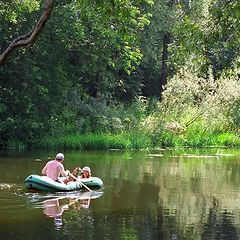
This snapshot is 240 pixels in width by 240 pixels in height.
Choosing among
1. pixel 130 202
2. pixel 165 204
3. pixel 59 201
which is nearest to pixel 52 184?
pixel 59 201

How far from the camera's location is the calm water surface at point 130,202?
11.4 metres

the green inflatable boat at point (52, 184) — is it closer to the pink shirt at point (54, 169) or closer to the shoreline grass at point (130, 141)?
the pink shirt at point (54, 169)

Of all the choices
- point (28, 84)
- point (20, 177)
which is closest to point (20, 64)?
point (28, 84)

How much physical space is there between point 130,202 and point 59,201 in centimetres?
185

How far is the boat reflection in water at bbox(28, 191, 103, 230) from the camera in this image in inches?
532

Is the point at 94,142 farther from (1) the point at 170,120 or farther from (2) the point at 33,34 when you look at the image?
(2) the point at 33,34

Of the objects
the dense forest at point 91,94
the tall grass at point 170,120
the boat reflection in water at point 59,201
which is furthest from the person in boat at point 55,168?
the tall grass at point 170,120

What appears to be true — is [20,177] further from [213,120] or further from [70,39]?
[213,120]

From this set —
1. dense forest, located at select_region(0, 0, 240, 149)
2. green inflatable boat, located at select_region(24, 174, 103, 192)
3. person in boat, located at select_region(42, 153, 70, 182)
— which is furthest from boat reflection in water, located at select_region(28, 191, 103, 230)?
dense forest, located at select_region(0, 0, 240, 149)

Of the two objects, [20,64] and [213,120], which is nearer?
[20,64]

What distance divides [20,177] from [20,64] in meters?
11.7

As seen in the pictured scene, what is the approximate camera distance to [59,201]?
1512 cm

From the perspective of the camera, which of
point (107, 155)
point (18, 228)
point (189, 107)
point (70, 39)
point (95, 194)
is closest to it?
point (18, 228)

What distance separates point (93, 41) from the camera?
31.7 m
